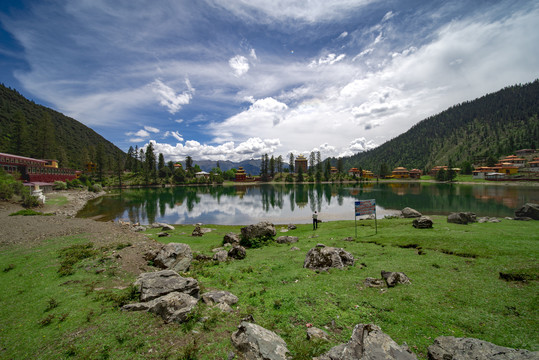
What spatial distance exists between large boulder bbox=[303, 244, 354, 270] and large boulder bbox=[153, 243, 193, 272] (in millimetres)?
7167

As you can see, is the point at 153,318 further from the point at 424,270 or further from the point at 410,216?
the point at 410,216

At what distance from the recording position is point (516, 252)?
35.3ft

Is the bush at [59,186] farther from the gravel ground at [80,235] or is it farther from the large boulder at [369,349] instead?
the large boulder at [369,349]

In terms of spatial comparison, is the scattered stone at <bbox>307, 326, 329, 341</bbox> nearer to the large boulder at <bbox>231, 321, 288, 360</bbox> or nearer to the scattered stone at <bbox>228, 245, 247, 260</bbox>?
the large boulder at <bbox>231, 321, 288, 360</bbox>

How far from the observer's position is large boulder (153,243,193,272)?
12.2m

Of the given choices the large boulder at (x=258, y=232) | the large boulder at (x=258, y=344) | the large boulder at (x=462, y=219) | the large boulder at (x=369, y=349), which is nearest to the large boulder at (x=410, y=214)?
the large boulder at (x=462, y=219)

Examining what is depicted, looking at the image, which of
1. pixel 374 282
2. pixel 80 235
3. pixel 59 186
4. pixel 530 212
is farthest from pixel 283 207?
pixel 59 186

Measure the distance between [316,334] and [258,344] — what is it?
193 centimetres

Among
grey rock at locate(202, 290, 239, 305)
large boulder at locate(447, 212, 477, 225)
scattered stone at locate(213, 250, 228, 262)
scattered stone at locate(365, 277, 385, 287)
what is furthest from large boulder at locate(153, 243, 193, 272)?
large boulder at locate(447, 212, 477, 225)

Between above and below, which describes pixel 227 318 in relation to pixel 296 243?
above

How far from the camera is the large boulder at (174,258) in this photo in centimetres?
1222

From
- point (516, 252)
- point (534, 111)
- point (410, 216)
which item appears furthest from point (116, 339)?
point (534, 111)

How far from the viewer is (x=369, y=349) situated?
4773 mm

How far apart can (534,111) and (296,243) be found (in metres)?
296
